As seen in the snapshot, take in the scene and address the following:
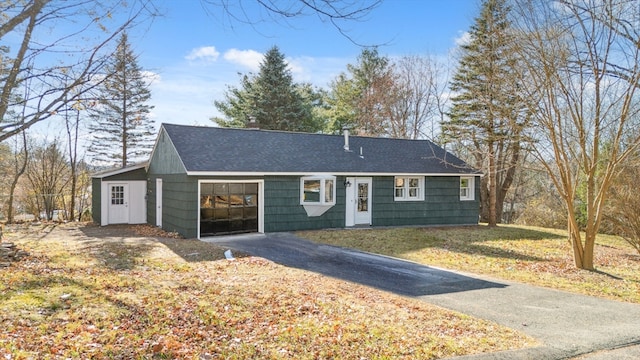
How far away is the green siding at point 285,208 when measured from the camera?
14.9m

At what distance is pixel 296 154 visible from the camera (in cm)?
1664

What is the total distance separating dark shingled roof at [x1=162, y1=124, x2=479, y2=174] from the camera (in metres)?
14.6

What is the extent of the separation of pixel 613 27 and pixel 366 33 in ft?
24.5

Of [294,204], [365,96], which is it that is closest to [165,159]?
[294,204]

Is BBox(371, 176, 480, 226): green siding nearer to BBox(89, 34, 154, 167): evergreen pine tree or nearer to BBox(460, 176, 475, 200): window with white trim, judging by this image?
BBox(460, 176, 475, 200): window with white trim

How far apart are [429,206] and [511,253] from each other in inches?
231

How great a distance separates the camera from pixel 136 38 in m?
4.93

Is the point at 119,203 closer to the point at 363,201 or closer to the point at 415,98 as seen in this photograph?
the point at 363,201

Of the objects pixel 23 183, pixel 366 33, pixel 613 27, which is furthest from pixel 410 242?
pixel 23 183

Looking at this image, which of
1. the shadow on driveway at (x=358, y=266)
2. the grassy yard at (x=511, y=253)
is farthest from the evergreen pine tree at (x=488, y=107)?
the shadow on driveway at (x=358, y=266)

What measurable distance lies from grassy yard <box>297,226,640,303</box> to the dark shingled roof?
2748 millimetres

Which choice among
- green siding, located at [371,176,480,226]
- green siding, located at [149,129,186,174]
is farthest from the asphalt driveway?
green siding, located at [371,176,480,226]

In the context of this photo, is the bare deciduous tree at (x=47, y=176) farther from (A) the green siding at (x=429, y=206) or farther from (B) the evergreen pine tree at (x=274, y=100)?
(A) the green siding at (x=429, y=206)

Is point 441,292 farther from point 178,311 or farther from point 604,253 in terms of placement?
point 604,253
